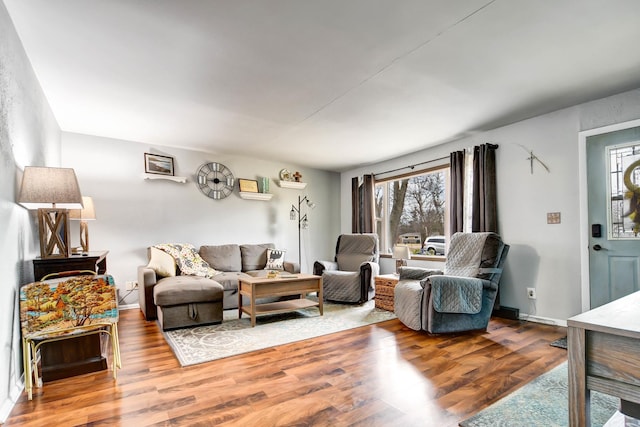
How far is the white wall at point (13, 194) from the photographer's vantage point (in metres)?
1.86

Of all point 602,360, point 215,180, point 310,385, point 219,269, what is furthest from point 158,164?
point 602,360

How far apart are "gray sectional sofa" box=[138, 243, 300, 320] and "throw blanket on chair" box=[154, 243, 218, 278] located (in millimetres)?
73

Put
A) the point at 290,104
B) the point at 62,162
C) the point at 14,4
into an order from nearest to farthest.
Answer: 1. the point at 14,4
2. the point at 290,104
3. the point at 62,162

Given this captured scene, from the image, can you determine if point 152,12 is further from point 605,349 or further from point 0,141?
point 605,349

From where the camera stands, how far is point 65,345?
7.47 ft

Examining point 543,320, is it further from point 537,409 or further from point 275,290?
point 275,290

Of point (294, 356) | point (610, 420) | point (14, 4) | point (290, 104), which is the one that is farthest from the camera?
point (290, 104)

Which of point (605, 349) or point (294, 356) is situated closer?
point (605, 349)

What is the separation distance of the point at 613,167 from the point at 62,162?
238 inches

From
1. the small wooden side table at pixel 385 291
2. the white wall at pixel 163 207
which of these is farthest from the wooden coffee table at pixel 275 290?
the white wall at pixel 163 207

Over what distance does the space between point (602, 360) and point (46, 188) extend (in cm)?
302

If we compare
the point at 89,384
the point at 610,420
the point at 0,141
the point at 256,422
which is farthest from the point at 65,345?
the point at 610,420

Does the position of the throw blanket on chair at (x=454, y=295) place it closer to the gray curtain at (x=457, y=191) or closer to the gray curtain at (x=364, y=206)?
the gray curtain at (x=457, y=191)

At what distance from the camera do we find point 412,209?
5.23 meters
